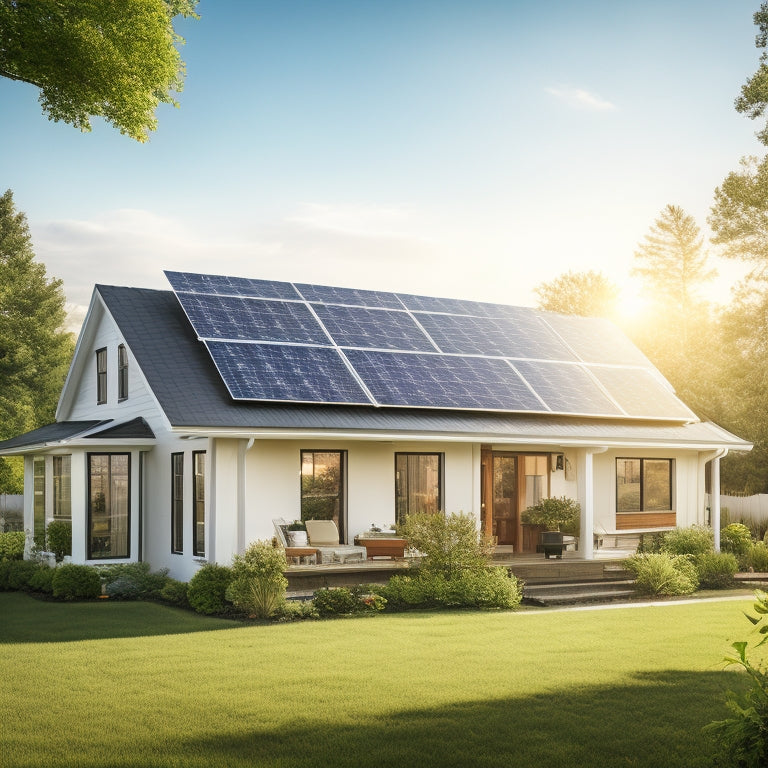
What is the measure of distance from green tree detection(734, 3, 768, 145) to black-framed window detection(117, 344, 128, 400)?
13.5 metres

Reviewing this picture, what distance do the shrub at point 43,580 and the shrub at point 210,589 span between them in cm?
346

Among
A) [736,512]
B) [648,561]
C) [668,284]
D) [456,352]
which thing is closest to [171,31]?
[456,352]

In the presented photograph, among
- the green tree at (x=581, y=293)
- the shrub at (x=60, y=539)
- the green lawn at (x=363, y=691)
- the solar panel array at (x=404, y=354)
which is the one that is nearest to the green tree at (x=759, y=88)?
the green lawn at (x=363, y=691)

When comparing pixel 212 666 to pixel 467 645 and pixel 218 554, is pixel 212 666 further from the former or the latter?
pixel 218 554

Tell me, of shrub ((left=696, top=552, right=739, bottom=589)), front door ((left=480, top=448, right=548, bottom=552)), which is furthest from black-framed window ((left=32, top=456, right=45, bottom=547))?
shrub ((left=696, top=552, right=739, bottom=589))

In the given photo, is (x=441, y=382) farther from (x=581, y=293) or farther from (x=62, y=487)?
(x=581, y=293)

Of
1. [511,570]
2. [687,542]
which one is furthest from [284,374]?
[687,542]

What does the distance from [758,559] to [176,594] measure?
1332 centimetres

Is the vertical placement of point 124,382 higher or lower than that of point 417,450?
higher

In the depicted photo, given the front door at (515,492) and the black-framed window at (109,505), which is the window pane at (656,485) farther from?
the black-framed window at (109,505)

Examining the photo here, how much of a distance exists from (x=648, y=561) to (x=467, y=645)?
7365mm

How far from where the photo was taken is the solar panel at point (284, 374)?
17.1 m

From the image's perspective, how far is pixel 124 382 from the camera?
20.2 meters

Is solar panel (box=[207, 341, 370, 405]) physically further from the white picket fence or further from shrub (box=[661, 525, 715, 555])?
the white picket fence
